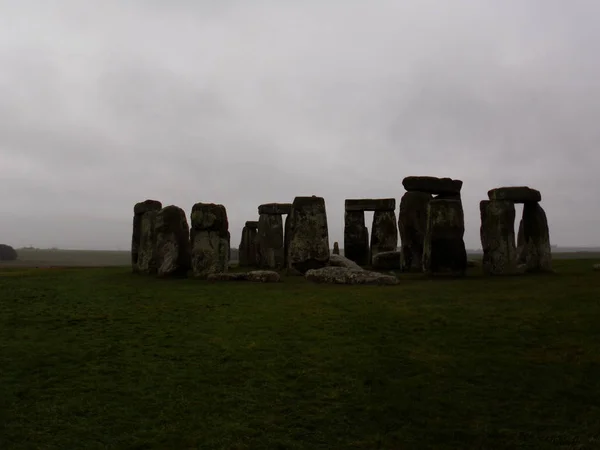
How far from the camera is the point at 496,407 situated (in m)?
5.33

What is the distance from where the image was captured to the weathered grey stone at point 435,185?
650 inches

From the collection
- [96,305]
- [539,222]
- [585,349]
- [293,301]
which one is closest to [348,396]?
[585,349]

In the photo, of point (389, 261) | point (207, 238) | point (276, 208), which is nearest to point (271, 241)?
point (276, 208)

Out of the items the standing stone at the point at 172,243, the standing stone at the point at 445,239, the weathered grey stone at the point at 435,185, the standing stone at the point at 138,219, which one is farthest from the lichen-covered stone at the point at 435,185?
the standing stone at the point at 138,219

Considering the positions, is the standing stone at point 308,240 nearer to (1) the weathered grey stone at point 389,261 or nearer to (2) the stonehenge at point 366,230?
(1) the weathered grey stone at point 389,261

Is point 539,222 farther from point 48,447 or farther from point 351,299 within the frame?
point 48,447

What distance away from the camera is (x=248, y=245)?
25.1 meters

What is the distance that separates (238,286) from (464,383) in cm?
764

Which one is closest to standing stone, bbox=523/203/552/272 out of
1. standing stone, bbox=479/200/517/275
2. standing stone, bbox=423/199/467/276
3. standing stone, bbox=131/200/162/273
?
standing stone, bbox=479/200/517/275

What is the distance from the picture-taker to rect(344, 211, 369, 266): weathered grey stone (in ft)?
72.3

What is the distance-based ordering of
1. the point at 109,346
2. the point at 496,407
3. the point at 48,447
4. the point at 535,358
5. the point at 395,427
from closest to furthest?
1. the point at 48,447
2. the point at 395,427
3. the point at 496,407
4. the point at 535,358
5. the point at 109,346

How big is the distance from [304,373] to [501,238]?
10.3 m

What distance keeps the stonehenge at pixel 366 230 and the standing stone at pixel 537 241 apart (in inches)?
269

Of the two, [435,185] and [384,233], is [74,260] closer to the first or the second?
[384,233]
